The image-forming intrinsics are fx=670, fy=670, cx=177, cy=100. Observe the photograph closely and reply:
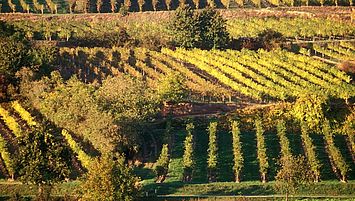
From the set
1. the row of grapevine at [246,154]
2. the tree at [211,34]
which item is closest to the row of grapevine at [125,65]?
the tree at [211,34]

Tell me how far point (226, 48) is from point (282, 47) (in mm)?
8906

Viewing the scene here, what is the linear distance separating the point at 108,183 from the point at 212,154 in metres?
16.6

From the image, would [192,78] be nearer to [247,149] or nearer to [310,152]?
[247,149]

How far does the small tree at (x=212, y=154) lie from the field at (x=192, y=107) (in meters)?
0.15

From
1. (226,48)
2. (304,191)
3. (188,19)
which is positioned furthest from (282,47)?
(304,191)

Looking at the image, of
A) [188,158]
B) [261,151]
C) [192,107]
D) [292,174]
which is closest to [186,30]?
[192,107]

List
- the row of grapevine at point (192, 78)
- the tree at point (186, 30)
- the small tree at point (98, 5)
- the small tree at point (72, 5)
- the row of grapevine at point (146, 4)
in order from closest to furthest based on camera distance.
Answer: the row of grapevine at point (192, 78), the tree at point (186, 30), the small tree at point (98, 5), the row of grapevine at point (146, 4), the small tree at point (72, 5)

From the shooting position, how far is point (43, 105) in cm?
7806

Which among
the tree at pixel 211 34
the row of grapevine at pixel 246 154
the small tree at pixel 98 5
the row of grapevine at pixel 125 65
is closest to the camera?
the row of grapevine at pixel 246 154

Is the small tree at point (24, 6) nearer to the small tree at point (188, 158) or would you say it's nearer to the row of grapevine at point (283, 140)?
the small tree at point (188, 158)

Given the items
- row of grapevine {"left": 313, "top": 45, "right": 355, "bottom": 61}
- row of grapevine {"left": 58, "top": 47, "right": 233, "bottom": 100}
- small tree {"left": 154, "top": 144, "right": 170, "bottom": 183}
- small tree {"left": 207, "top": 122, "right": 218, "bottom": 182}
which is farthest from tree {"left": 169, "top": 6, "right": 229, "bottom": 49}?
small tree {"left": 154, "top": 144, "right": 170, "bottom": 183}

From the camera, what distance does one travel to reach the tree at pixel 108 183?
184 feet

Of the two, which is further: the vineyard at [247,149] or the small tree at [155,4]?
the small tree at [155,4]

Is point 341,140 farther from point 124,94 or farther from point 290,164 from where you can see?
point 124,94
